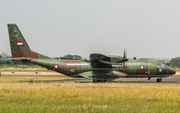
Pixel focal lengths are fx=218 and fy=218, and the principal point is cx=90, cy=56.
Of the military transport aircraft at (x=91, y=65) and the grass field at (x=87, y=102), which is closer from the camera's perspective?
the grass field at (x=87, y=102)

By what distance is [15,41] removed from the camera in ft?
112

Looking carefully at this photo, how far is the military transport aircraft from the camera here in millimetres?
33844

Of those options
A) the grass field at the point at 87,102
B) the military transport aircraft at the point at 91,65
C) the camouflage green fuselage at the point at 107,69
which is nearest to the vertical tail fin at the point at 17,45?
the military transport aircraft at the point at 91,65

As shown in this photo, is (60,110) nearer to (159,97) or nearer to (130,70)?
(159,97)

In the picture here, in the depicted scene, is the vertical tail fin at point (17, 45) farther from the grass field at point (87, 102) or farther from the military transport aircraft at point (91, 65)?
the grass field at point (87, 102)

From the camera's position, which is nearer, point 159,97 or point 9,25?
point 159,97

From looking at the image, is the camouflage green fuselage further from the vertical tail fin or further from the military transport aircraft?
the vertical tail fin

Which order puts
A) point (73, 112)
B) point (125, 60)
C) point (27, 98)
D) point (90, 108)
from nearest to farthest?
point (73, 112), point (90, 108), point (27, 98), point (125, 60)

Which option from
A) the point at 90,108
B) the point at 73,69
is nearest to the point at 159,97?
the point at 90,108

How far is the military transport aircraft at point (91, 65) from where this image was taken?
33.8 metres

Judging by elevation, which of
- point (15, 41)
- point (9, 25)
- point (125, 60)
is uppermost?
point (9, 25)

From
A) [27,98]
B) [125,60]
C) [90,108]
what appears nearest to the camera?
[90,108]

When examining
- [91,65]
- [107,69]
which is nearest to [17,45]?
[91,65]

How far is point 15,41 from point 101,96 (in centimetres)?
2070
